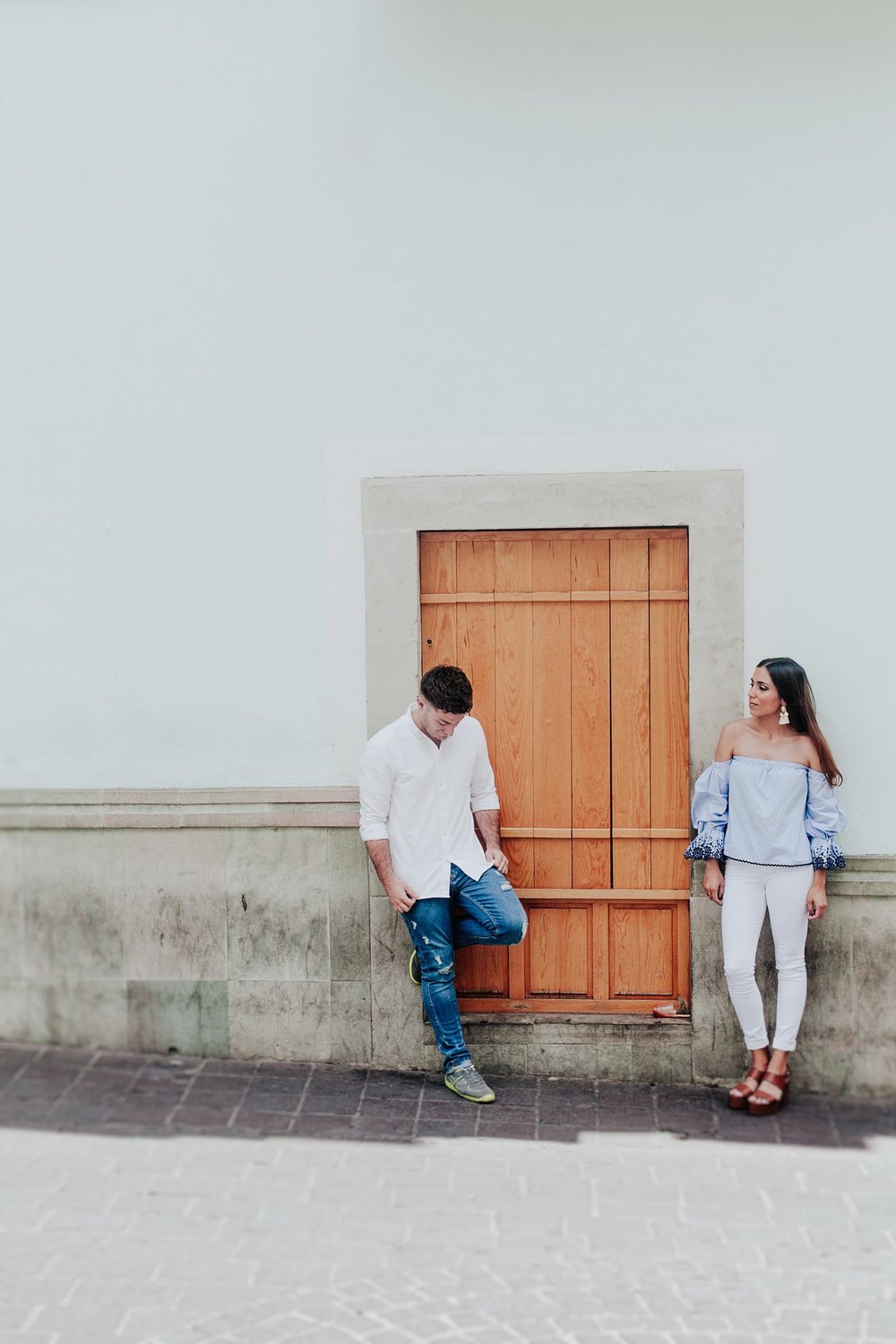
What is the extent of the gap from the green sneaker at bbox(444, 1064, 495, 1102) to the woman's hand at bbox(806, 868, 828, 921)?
1586 mm

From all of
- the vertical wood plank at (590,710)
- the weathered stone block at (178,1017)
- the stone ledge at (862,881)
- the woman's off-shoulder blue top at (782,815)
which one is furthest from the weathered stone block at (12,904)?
the stone ledge at (862,881)

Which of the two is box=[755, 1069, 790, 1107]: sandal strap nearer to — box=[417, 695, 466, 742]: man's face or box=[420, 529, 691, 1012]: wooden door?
box=[420, 529, 691, 1012]: wooden door

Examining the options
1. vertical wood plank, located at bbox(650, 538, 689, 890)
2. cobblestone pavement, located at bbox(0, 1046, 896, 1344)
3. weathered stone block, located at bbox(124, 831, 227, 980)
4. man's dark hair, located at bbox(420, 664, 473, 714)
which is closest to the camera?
cobblestone pavement, located at bbox(0, 1046, 896, 1344)

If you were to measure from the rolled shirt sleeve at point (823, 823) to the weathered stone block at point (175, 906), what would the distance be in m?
2.65

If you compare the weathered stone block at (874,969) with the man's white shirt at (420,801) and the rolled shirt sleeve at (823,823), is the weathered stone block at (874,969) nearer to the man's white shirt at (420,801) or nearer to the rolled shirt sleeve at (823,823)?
the rolled shirt sleeve at (823,823)

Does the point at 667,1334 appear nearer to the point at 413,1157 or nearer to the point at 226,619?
the point at 413,1157

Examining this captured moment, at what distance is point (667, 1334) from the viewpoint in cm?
395

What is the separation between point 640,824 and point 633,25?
11.5 ft

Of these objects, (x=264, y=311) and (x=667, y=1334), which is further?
(x=264, y=311)

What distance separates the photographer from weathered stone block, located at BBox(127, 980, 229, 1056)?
20.5ft

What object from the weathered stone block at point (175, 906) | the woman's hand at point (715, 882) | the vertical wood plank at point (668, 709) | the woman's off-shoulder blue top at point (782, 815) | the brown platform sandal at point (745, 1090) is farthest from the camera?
the weathered stone block at point (175, 906)

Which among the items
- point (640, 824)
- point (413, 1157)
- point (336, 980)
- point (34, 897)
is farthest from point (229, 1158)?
point (640, 824)

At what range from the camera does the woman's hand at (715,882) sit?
580 centimetres

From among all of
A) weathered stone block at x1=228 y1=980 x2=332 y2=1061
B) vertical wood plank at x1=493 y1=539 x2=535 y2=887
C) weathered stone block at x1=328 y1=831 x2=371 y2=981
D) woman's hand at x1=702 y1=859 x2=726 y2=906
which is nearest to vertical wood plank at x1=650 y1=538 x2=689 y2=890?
woman's hand at x1=702 y1=859 x2=726 y2=906
